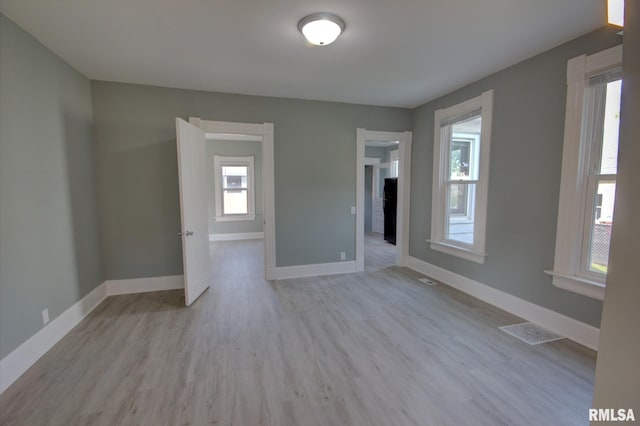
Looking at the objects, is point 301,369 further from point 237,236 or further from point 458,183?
point 237,236

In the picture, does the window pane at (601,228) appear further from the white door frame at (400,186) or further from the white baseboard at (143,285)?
the white baseboard at (143,285)

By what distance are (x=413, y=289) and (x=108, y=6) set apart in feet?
13.3

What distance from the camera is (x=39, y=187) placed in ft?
7.75

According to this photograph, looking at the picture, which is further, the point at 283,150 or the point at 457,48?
the point at 283,150

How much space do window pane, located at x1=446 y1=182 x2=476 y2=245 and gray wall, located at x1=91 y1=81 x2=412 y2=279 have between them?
4.51 feet

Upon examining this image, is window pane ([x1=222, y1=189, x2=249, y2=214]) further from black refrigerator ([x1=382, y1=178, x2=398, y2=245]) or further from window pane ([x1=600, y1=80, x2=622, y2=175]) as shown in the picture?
window pane ([x1=600, y1=80, x2=622, y2=175])

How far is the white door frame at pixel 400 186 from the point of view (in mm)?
4445

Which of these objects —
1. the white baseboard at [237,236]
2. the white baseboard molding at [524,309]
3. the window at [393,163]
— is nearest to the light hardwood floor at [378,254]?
the white baseboard molding at [524,309]

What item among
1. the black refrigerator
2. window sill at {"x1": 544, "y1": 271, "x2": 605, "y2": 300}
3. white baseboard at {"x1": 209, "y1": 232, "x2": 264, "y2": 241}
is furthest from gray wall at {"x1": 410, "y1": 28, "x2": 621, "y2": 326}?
white baseboard at {"x1": 209, "y1": 232, "x2": 264, "y2": 241}

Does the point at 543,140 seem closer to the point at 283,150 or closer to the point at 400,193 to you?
the point at 400,193

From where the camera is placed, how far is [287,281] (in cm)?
409

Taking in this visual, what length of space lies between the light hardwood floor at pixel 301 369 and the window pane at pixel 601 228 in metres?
0.73

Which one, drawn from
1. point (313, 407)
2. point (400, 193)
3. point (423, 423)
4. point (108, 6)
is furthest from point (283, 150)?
Answer: point (423, 423)

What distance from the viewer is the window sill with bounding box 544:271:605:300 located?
2.31 metres
